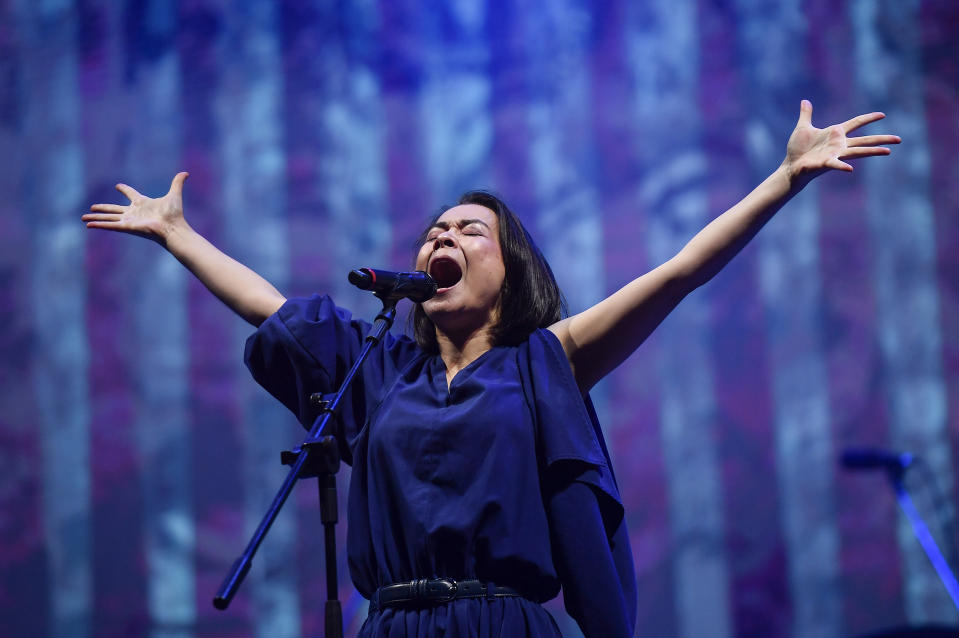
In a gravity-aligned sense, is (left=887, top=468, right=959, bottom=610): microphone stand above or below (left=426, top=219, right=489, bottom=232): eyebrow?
below

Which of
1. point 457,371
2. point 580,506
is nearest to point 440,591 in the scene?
point 580,506

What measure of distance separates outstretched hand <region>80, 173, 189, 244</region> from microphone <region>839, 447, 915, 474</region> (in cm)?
201

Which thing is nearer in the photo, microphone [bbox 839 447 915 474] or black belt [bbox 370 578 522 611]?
black belt [bbox 370 578 522 611]

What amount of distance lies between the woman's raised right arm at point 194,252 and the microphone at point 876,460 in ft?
5.97

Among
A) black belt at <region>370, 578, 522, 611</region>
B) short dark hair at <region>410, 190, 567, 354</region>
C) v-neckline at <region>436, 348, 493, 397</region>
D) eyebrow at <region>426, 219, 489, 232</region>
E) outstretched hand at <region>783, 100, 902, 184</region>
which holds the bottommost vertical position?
black belt at <region>370, 578, 522, 611</region>

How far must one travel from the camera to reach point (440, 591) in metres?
1.58

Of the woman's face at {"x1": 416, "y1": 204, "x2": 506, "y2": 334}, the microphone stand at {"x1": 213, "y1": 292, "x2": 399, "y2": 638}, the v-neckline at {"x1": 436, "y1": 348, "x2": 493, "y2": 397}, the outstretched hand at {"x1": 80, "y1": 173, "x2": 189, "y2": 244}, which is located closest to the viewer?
the microphone stand at {"x1": 213, "y1": 292, "x2": 399, "y2": 638}

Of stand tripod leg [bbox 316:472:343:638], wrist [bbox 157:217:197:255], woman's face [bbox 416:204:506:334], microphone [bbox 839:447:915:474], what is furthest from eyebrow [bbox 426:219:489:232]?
microphone [bbox 839:447:915:474]

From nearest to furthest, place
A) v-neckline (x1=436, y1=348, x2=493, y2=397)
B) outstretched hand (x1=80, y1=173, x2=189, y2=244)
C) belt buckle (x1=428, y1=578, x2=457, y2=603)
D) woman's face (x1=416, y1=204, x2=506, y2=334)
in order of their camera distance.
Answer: belt buckle (x1=428, y1=578, x2=457, y2=603)
v-neckline (x1=436, y1=348, x2=493, y2=397)
woman's face (x1=416, y1=204, x2=506, y2=334)
outstretched hand (x1=80, y1=173, x2=189, y2=244)

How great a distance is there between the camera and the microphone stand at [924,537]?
2879 mm

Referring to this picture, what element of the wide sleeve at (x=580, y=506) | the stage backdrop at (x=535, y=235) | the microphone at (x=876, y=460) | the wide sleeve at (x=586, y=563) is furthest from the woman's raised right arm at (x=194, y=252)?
the microphone at (x=876, y=460)

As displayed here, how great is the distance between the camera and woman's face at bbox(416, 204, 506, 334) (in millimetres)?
1896

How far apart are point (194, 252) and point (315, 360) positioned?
375mm

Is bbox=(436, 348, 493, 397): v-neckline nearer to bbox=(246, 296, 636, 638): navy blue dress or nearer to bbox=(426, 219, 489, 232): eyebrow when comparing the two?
bbox=(246, 296, 636, 638): navy blue dress
